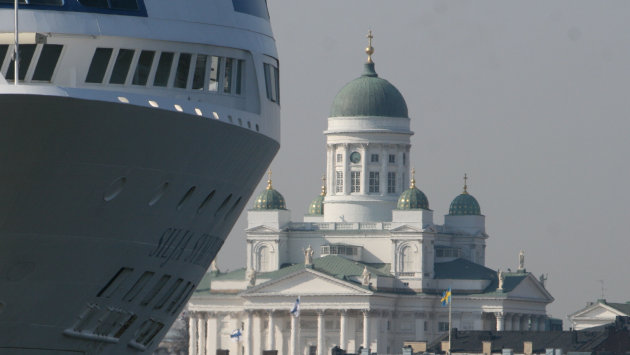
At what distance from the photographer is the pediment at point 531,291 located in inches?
7100

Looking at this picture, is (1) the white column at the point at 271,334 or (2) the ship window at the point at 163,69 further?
(1) the white column at the point at 271,334

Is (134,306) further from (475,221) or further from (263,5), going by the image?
(475,221)

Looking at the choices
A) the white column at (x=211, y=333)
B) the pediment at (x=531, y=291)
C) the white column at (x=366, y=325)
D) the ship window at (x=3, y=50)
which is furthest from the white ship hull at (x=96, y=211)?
the white column at (x=211, y=333)

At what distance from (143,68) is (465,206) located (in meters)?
152

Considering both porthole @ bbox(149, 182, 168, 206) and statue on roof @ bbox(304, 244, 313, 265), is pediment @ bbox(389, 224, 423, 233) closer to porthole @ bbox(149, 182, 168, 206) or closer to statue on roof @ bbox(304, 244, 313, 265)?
Result: statue on roof @ bbox(304, 244, 313, 265)

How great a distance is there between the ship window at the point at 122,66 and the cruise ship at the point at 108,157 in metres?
0.03

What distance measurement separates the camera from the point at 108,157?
35.2 meters

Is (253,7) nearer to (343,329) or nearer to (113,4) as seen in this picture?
(113,4)

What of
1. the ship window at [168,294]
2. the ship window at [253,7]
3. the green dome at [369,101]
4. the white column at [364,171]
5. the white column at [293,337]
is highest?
the green dome at [369,101]

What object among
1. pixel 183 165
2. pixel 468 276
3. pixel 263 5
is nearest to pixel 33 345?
pixel 183 165

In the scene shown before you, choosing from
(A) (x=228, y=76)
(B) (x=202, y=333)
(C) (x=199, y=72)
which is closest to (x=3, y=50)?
(C) (x=199, y=72)

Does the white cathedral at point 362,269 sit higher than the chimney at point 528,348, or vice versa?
the white cathedral at point 362,269

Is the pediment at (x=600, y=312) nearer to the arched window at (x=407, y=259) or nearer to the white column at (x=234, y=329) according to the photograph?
the arched window at (x=407, y=259)

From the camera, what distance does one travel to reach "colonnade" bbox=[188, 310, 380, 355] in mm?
175125
